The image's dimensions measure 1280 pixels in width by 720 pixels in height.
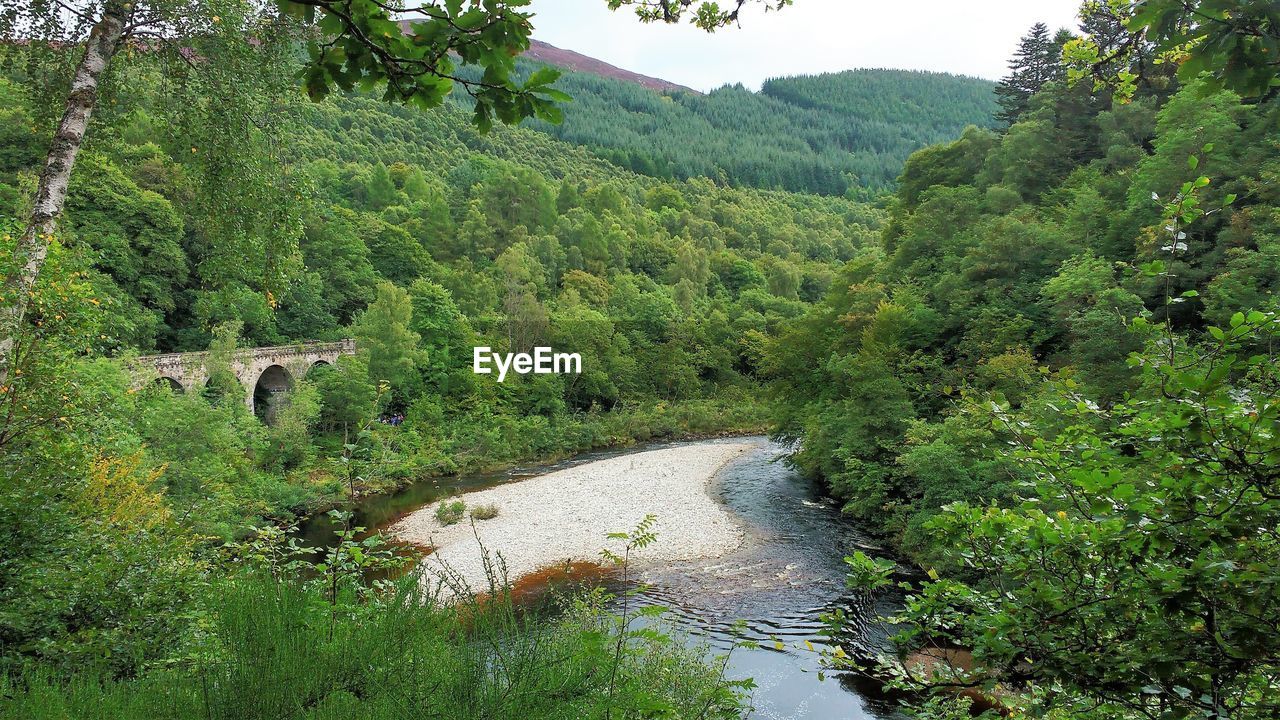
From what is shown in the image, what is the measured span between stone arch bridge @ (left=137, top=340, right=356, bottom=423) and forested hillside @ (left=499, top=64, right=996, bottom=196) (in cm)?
7380

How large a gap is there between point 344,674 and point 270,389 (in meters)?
28.4

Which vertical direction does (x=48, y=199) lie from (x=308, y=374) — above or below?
above

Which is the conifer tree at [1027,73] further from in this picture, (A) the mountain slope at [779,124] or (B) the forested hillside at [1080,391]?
(A) the mountain slope at [779,124]

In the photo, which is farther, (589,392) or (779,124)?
(779,124)

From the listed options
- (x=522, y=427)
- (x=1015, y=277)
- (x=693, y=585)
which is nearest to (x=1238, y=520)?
(x=693, y=585)

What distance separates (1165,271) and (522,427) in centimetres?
2791

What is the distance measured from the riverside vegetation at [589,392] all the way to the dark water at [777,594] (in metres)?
0.89

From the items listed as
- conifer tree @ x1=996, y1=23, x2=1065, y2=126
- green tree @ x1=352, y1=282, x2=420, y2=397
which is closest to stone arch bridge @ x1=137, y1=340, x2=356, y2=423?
green tree @ x1=352, y1=282, x2=420, y2=397

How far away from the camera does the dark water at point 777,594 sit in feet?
29.6

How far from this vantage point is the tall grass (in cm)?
191

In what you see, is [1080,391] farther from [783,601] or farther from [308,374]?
[308,374]

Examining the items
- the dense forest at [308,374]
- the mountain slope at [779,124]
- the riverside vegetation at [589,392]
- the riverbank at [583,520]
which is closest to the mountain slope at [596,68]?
the mountain slope at [779,124]

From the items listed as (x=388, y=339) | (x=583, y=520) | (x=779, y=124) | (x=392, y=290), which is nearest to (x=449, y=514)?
(x=583, y=520)

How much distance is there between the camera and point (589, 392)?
35.4 meters
